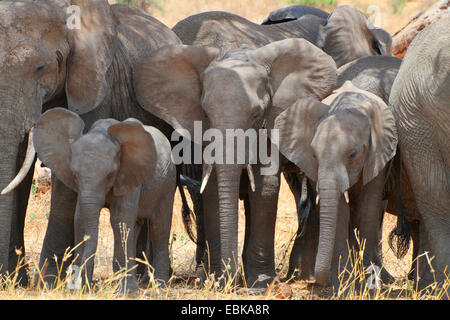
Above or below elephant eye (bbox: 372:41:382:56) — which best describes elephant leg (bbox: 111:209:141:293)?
below

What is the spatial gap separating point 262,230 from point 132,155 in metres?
1.48

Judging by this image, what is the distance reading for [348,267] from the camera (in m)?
6.65

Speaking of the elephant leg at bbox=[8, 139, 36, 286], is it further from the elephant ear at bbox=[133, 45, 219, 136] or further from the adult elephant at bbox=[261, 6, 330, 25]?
the adult elephant at bbox=[261, 6, 330, 25]

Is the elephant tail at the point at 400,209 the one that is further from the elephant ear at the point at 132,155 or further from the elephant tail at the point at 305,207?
the elephant ear at the point at 132,155

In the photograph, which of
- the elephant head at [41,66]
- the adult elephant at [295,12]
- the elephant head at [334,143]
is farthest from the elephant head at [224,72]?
the adult elephant at [295,12]

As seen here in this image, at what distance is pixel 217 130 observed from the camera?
22.2 ft

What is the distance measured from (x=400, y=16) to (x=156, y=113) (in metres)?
16.1

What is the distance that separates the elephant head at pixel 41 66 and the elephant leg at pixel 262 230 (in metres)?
1.44

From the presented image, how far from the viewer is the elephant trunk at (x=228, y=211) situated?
6559 millimetres

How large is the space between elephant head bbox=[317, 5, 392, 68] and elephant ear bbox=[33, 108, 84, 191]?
339 cm

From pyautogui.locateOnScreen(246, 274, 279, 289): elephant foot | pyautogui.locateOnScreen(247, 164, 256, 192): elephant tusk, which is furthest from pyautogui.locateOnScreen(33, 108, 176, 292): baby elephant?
pyautogui.locateOnScreen(246, 274, 279, 289): elephant foot

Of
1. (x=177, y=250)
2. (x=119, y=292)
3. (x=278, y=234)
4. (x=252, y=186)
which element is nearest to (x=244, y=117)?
(x=252, y=186)

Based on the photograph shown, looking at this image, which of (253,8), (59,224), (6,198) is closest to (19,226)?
(59,224)

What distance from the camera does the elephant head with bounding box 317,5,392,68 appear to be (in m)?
8.80
